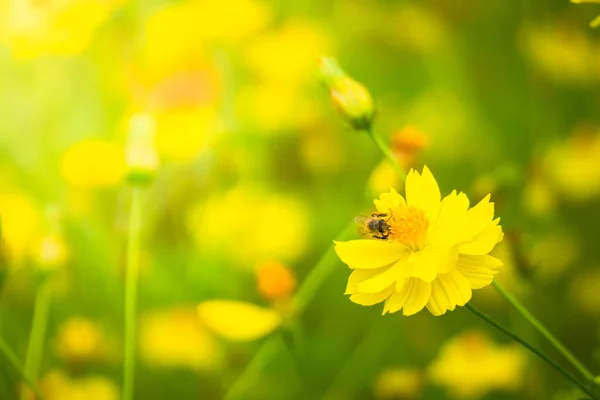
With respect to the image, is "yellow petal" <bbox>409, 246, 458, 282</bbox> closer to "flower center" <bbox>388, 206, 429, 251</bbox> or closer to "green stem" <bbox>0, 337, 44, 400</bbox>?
"flower center" <bbox>388, 206, 429, 251</bbox>

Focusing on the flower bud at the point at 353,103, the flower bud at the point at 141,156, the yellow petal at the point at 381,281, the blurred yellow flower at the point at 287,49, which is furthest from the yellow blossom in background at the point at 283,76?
the yellow petal at the point at 381,281

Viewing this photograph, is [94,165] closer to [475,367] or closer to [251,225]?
[251,225]

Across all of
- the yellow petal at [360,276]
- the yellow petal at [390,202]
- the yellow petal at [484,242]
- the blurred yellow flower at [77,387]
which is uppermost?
the yellow petal at [390,202]

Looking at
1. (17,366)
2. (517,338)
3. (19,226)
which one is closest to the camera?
(517,338)

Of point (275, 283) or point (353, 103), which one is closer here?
point (353, 103)

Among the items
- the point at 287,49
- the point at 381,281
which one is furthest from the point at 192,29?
the point at 381,281

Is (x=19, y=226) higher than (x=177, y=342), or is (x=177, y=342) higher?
(x=19, y=226)

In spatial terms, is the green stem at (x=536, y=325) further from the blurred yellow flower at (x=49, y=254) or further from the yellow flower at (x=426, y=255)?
the blurred yellow flower at (x=49, y=254)
